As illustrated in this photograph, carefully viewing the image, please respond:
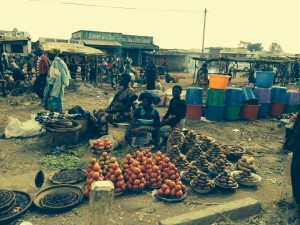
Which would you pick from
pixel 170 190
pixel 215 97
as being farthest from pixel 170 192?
pixel 215 97

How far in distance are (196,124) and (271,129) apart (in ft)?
8.85

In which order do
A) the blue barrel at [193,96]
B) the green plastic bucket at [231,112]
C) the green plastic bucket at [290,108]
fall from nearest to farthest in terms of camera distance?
the blue barrel at [193,96]
the green plastic bucket at [231,112]
the green plastic bucket at [290,108]

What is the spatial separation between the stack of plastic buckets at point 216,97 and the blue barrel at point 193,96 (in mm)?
366

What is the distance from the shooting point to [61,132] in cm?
661

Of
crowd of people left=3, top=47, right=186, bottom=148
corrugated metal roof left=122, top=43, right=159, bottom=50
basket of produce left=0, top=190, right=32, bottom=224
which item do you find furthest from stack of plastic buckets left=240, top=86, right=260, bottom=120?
corrugated metal roof left=122, top=43, right=159, bottom=50

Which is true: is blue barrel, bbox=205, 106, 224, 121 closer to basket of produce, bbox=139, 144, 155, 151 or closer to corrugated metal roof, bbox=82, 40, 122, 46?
basket of produce, bbox=139, 144, 155, 151

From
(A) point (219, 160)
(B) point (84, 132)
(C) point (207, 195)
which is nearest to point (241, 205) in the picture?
(C) point (207, 195)

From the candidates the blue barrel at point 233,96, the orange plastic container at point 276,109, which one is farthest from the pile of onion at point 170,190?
the orange plastic container at point 276,109

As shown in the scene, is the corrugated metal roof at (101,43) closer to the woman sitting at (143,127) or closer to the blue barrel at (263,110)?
the blue barrel at (263,110)

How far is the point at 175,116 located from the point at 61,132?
9.16 feet

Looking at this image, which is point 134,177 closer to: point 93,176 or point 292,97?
point 93,176

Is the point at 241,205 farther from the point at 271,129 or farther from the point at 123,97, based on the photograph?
the point at 271,129

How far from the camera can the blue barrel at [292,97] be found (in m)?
11.8

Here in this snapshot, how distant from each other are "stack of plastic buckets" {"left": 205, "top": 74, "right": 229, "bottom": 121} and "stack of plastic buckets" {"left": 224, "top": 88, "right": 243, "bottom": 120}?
27 centimetres
